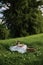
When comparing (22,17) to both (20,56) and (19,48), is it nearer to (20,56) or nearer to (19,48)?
(19,48)

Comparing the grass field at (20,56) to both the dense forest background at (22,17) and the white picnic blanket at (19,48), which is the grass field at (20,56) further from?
the dense forest background at (22,17)

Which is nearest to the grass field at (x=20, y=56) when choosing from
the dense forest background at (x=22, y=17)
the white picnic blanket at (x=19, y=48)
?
the white picnic blanket at (x=19, y=48)

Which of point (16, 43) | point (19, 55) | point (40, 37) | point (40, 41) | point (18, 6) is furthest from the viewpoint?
point (18, 6)

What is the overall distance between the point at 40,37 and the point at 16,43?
1.50 m

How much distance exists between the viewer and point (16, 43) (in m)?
7.52

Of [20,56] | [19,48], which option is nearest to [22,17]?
[19,48]

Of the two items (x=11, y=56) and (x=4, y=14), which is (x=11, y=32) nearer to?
(x=4, y=14)

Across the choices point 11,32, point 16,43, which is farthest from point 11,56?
point 11,32

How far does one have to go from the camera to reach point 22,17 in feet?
37.3

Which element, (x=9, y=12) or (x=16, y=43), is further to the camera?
(x=9, y=12)

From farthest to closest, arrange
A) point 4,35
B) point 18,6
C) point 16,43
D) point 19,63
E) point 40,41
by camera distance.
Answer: point 18,6
point 4,35
point 40,41
point 16,43
point 19,63

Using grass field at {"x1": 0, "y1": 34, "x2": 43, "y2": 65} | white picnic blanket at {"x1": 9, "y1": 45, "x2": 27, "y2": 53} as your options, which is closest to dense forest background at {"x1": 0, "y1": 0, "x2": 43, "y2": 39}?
grass field at {"x1": 0, "y1": 34, "x2": 43, "y2": 65}

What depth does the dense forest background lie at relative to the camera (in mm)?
11367

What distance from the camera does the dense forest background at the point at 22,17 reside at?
1137 cm
